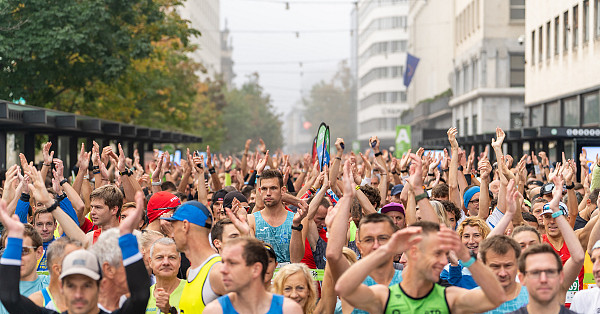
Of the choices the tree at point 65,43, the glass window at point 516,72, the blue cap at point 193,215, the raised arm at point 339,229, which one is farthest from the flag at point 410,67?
the raised arm at point 339,229

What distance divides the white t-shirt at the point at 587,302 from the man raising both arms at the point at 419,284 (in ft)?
4.77

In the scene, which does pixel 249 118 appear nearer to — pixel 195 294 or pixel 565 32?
pixel 565 32

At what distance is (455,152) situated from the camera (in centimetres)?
1150

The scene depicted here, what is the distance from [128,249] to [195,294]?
0.98 metres

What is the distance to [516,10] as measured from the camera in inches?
2056

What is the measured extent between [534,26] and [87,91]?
2233 cm

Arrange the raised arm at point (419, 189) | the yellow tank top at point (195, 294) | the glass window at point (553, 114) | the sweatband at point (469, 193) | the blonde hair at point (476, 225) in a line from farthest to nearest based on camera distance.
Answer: the glass window at point (553, 114) → the sweatband at point (469, 193) → the blonde hair at point (476, 225) → the raised arm at point (419, 189) → the yellow tank top at point (195, 294)

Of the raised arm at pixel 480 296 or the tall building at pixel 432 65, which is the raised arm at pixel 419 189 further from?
the tall building at pixel 432 65

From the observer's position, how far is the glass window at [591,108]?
32750mm

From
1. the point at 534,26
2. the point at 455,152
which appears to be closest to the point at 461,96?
the point at 534,26

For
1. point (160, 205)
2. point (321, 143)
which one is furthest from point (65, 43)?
point (160, 205)

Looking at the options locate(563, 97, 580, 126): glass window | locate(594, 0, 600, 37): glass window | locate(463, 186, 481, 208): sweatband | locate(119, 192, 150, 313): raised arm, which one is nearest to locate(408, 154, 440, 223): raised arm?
locate(119, 192, 150, 313): raised arm

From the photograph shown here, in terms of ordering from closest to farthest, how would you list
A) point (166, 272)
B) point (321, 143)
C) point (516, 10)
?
point (166, 272) → point (321, 143) → point (516, 10)

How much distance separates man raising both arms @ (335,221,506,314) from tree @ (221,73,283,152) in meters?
75.4
